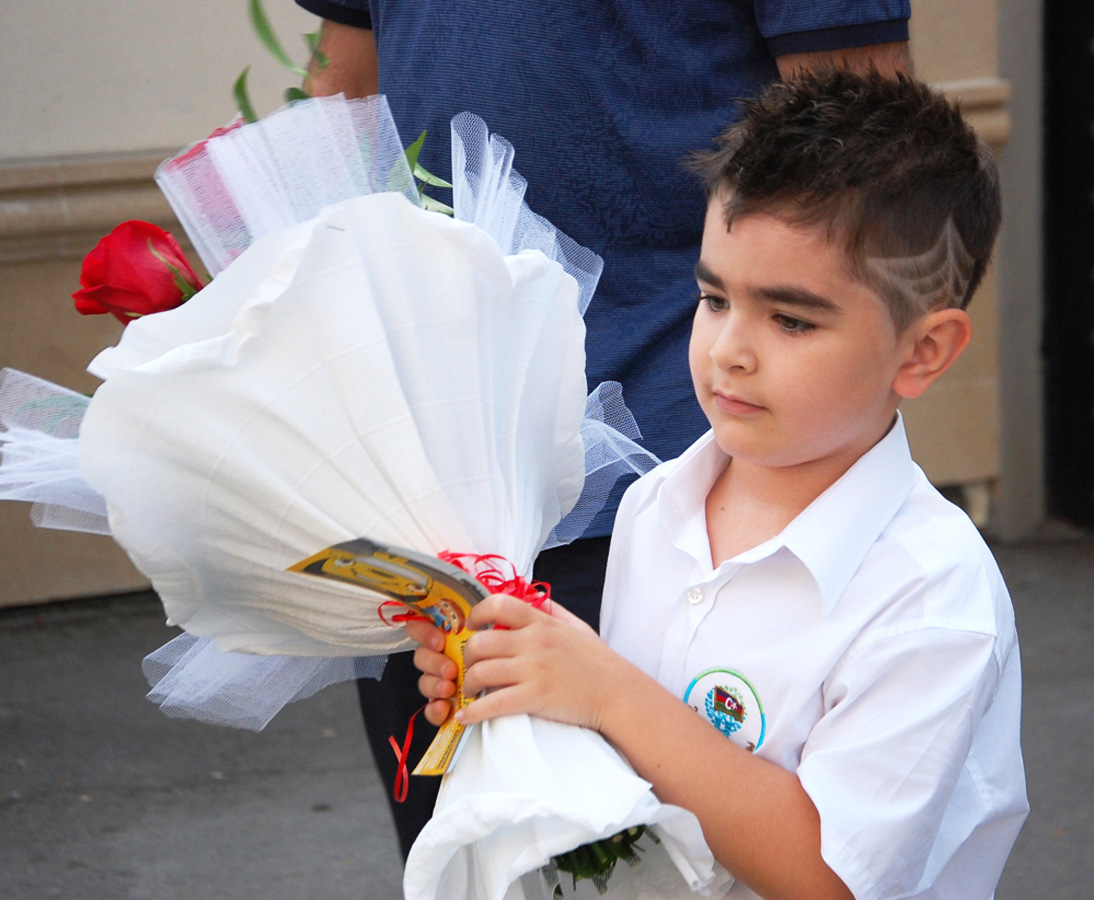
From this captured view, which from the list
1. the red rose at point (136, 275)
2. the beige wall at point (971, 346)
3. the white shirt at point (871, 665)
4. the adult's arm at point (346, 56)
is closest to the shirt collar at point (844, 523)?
the white shirt at point (871, 665)

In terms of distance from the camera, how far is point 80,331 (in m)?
4.23

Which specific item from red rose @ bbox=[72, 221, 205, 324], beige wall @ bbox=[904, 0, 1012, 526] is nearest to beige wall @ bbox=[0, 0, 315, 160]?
beige wall @ bbox=[904, 0, 1012, 526]

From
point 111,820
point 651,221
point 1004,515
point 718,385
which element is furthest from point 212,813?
point 1004,515

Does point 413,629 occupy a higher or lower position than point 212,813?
higher

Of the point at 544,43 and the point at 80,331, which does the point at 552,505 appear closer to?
the point at 544,43

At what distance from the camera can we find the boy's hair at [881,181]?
1.24 m

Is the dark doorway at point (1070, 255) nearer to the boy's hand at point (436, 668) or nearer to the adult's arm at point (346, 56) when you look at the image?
the adult's arm at point (346, 56)

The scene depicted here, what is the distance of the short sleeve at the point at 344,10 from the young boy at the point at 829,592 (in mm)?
869

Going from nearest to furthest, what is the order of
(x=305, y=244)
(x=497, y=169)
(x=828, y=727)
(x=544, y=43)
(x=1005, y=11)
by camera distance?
(x=305, y=244) < (x=828, y=727) < (x=497, y=169) < (x=544, y=43) < (x=1005, y=11)

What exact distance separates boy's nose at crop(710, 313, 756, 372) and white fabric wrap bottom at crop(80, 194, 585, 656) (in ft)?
0.65

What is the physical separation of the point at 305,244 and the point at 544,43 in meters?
0.66

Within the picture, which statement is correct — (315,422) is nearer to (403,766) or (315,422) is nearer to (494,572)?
(494,572)

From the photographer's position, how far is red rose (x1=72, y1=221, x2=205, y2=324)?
1279 millimetres

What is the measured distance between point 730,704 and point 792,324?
0.39 m
